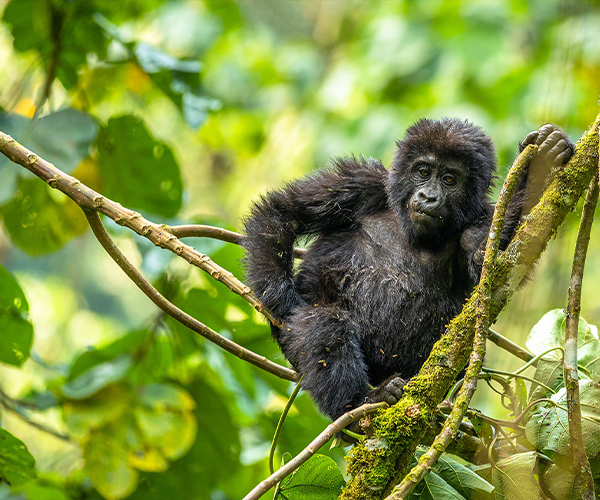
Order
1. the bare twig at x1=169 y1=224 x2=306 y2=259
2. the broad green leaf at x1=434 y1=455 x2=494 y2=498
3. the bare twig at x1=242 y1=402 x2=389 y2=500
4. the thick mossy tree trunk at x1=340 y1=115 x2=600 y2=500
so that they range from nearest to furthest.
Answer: the bare twig at x1=242 y1=402 x2=389 y2=500, the thick mossy tree trunk at x1=340 y1=115 x2=600 y2=500, the broad green leaf at x1=434 y1=455 x2=494 y2=498, the bare twig at x1=169 y1=224 x2=306 y2=259

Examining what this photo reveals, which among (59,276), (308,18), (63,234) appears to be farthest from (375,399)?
(59,276)

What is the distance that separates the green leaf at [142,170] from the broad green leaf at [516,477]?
2.35 m

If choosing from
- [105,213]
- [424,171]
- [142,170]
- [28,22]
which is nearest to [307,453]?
[105,213]

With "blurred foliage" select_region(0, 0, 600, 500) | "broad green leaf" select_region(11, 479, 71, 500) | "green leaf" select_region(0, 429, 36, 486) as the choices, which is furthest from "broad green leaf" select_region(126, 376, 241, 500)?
"green leaf" select_region(0, 429, 36, 486)

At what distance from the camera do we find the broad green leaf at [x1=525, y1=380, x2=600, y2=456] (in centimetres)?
194

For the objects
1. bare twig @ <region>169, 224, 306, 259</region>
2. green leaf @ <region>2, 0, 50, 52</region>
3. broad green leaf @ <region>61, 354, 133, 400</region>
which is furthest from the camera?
green leaf @ <region>2, 0, 50, 52</region>

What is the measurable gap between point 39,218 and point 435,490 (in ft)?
9.28

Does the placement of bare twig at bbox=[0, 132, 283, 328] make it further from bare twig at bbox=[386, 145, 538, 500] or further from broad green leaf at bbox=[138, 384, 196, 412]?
broad green leaf at bbox=[138, 384, 196, 412]

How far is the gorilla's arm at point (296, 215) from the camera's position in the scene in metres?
2.67

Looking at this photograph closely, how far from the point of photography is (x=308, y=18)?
9953 millimetres

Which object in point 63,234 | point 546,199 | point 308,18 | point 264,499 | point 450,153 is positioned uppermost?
point 308,18

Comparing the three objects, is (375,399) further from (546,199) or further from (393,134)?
(393,134)

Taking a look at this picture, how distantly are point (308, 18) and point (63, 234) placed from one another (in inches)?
287

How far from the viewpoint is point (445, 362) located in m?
1.82
